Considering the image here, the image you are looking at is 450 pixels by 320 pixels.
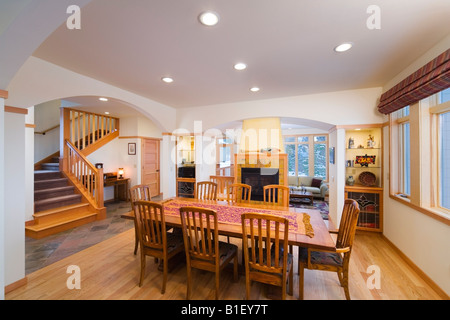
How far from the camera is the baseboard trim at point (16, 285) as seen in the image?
1890 mm

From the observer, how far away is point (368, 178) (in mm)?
3324

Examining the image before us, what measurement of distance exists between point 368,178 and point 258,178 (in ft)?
6.84

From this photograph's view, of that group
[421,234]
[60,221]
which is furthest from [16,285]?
[421,234]

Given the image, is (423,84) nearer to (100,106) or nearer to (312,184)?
(312,184)

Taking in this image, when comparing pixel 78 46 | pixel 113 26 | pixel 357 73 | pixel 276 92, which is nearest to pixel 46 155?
pixel 78 46

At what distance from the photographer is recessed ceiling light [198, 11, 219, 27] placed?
58.8 inches

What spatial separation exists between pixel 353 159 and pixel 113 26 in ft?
13.2

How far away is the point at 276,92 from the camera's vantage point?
11.1ft

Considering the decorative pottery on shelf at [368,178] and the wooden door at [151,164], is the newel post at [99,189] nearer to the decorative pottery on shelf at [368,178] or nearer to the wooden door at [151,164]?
the wooden door at [151,164]

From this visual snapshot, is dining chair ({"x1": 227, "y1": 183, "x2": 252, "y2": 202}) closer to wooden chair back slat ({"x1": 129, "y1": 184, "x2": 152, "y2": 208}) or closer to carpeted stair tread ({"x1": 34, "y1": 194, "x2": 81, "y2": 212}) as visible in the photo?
wooden chair back slat ({"x1": 129, "y1": 184, "x2": 152, "y2": 208})

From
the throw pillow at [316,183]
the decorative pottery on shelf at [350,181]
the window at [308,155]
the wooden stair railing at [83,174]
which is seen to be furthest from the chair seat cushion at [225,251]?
the window at [308,155]
